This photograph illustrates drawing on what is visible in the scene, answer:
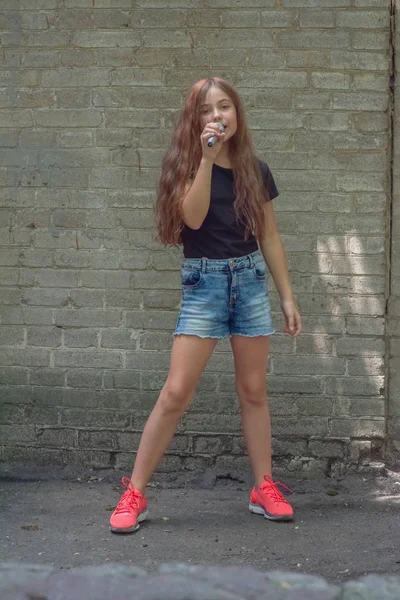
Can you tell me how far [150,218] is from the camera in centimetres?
472

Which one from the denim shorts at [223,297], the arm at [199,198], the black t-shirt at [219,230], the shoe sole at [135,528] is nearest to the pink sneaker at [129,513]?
the shoe sole at [135,528]

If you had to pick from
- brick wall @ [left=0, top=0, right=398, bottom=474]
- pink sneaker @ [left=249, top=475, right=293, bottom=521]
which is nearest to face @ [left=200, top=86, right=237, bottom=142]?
brick wall @ [left=0, top=0, right=398, bottom=474]

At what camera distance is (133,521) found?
3805mm

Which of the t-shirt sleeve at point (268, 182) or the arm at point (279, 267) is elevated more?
the t-shirt sleeve at point (268, 182)

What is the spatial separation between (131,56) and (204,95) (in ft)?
3.67

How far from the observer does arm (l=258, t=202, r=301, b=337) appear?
3.89 m

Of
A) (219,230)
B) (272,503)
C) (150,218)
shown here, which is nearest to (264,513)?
(272,503)

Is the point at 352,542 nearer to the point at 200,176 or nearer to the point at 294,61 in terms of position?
the point at 200,176

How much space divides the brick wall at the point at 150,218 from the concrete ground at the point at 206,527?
0.21 m

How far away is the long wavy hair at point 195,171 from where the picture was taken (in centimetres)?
372

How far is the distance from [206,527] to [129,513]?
0.41 meters

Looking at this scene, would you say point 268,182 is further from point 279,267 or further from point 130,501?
point 130,501

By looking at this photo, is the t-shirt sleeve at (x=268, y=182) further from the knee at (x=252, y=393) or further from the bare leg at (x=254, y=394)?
the knee at (x=252, y=393)

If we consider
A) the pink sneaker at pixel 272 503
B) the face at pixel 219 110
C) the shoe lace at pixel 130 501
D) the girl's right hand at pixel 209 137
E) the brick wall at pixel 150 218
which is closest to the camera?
the girl's right hand at pixel 209 137
